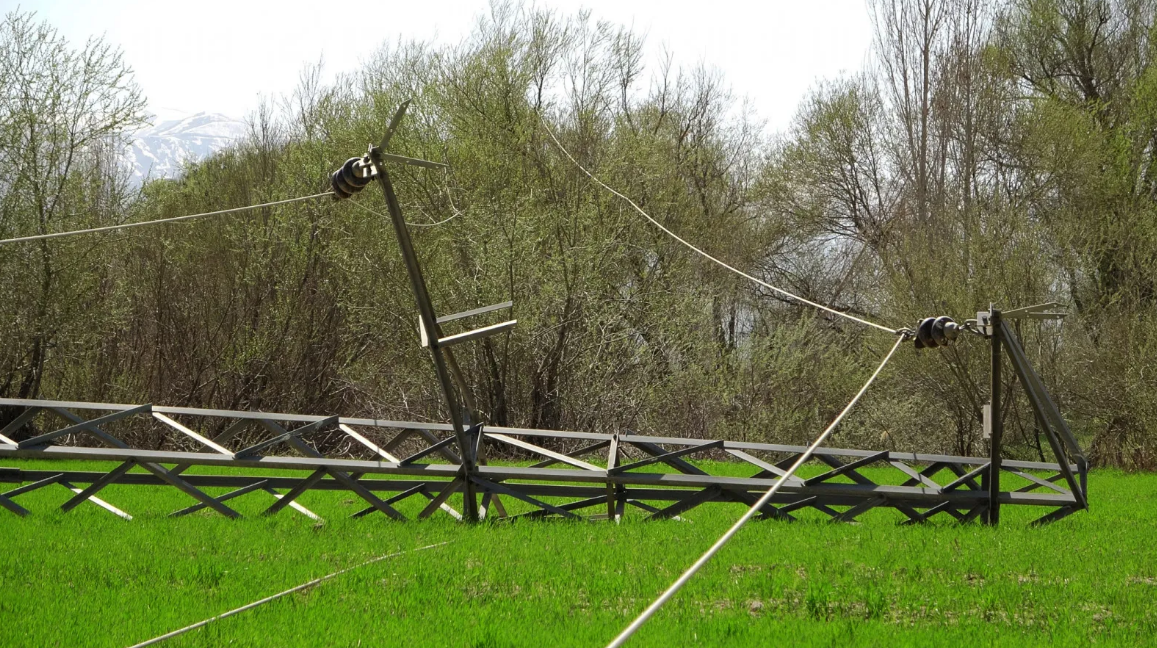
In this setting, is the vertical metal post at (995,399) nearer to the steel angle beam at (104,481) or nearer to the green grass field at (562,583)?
the green grass field at (562,583)

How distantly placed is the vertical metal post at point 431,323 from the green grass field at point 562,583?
39 cm

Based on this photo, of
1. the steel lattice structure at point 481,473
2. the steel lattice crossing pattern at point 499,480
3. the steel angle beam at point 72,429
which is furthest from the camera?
the steel angle beam at point 72,429

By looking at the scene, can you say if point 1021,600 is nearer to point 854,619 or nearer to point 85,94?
point 854,619

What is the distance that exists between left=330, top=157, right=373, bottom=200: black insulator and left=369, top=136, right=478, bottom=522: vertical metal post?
10 centimetres

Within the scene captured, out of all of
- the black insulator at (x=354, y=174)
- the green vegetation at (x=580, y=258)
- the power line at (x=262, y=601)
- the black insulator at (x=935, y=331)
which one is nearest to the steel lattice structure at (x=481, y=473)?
the black insulator at (x=354, y=174)

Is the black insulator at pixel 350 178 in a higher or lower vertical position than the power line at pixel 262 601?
higher

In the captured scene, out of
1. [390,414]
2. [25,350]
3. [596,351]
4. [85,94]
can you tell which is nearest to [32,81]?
[85,94]

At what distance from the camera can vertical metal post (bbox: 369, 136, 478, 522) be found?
25.0 ft

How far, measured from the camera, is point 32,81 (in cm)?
1978

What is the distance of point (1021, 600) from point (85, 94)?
19581 millimetres

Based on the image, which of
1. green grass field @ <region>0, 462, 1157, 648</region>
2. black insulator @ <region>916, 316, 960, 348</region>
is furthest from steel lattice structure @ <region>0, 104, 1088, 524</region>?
black insulator @ <region>916, 316, 960, 348</region>

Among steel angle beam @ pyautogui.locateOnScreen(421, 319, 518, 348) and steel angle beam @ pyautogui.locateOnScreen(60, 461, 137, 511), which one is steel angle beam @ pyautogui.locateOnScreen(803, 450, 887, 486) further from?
steel angle beam @ pyautogui.locateOnScreen(60, 461, 137, 511)

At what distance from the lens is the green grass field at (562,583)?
523cm

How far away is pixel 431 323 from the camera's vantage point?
8039 mm
